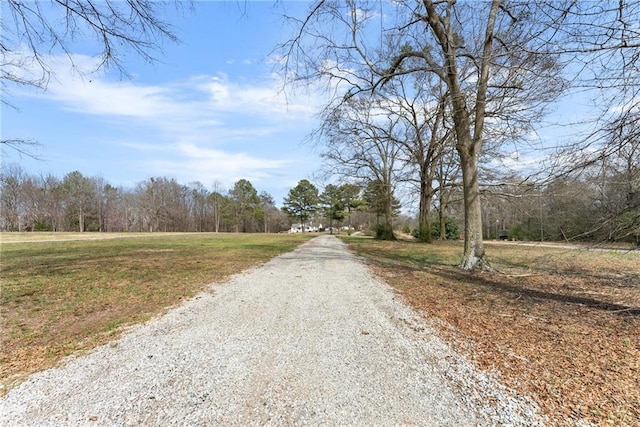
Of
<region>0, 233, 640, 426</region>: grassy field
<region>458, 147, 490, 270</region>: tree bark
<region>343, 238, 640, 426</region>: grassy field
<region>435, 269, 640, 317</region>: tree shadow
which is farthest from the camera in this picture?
<region>458, 147, 490, 270</region>: tree bark

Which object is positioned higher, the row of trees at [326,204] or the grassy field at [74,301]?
the row of trees at [326,204]

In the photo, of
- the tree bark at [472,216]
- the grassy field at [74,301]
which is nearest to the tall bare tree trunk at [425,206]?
the tree bark at [472,216]

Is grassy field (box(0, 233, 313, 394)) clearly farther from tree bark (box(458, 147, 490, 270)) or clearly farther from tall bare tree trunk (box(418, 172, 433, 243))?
tall bare tree trunk (box(418, 172, 433, 243))

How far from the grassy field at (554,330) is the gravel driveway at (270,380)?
1.06ft

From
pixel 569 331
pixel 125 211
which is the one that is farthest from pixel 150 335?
pixel 125 211

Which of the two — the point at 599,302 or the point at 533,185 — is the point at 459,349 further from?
the point at 599,302

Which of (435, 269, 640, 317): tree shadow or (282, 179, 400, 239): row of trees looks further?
(282, 179, 400, 239): row of trees

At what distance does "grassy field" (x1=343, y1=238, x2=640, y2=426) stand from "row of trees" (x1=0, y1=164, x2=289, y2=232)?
177 ft

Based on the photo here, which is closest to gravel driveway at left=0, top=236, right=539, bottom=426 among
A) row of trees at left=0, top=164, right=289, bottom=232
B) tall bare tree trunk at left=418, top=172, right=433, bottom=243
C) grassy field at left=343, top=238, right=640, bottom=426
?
grassy field at left=343, top=238, right=640, bottom=426

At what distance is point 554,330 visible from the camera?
147 inches

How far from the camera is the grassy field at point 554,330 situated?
2.34 m

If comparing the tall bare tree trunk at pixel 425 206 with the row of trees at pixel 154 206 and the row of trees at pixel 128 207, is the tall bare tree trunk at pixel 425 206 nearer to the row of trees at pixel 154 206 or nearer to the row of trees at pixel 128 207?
the row of trees at pixel 154 206

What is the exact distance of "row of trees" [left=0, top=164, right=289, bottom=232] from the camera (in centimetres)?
4500

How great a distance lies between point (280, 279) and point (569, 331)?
223 inches
